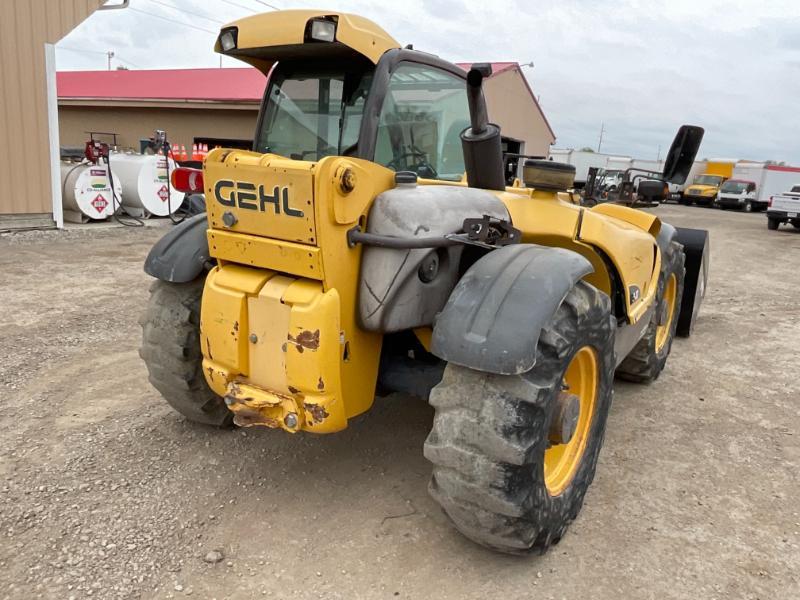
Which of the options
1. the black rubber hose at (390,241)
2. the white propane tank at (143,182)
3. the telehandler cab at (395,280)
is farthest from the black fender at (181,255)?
the white propane tank at (143,182)

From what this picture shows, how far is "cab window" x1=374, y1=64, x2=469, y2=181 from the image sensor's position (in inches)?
113

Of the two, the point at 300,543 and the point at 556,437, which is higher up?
the point at 556,437

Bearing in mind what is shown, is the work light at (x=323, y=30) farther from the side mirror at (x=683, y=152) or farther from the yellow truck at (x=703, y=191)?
the yellow truck at (x=703, y=191)

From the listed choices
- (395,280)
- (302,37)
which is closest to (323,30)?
(302,37)

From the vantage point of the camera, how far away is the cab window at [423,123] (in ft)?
9.41

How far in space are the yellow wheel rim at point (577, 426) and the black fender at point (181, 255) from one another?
1.88 metres

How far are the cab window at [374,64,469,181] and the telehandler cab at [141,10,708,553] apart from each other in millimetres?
10

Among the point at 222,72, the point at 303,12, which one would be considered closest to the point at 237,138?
the point at 222,72

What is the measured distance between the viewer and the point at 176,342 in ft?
10.5

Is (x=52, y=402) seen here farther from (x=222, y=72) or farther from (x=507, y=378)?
(x=222, y=72)

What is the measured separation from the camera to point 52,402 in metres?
4.03

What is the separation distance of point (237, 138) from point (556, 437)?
55.6 feet

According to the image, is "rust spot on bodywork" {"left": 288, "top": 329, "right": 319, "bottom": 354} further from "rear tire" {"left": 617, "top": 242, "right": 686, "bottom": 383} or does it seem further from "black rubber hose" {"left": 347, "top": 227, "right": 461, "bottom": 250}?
"rear tire" {"left": 617, "top": 242, "right": 686, "bottom": 383}

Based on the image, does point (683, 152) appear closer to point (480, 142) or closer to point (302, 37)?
point (480, 142)
